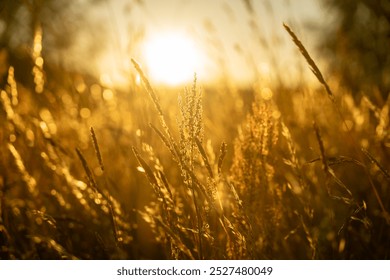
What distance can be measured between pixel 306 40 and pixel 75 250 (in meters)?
1.20

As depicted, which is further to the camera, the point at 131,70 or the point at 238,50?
the point at 238,50

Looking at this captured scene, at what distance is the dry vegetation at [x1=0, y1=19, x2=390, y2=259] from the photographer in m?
0.84

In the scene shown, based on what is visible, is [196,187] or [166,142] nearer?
[166,142]

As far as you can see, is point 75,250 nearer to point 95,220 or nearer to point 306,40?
point 95,220

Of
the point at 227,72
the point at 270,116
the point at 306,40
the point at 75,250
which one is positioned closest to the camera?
the point at 270,116

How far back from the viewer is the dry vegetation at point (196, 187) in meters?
0.84

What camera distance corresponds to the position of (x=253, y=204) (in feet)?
3.31

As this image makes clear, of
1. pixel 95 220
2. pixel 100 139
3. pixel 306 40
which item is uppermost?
pixel 306 40

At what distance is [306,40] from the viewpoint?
1644 mm

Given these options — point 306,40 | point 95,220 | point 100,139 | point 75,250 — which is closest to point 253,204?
point 95,220

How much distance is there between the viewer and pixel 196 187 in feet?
3.00
